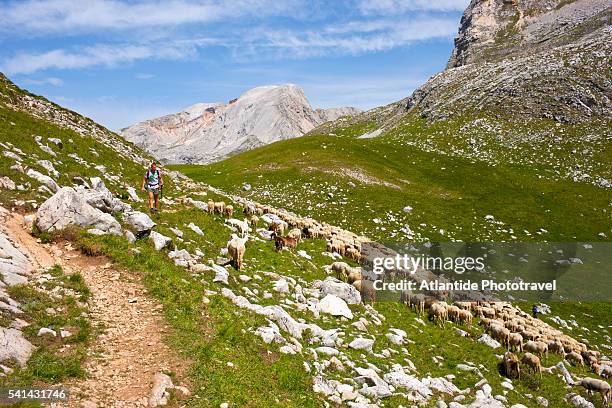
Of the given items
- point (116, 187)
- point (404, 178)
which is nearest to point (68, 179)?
point (116, 187)

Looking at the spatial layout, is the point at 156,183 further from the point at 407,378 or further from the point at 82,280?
the point at 407,378

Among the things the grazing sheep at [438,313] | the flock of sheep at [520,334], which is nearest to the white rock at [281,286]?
the flock of sheep at [520,334]

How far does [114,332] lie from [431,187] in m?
51.8

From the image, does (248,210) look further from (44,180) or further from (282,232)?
(44,180)

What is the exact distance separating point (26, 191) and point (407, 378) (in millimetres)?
18832

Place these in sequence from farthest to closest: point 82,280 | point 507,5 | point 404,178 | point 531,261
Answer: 1. point 507,5
2. point 404,178
3. point 531,261
4. point 82,280

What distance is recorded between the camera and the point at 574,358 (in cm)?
2292

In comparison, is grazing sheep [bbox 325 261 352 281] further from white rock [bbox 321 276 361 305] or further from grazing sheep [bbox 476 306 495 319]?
grazing sheep [bbox 476 306 495 319]

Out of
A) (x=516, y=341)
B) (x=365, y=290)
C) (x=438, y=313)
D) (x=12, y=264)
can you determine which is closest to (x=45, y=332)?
(x=12, y=264)

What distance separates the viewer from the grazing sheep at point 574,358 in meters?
22.8

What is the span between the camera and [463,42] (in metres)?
159

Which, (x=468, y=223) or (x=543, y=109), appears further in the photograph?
(x=543, y=109)

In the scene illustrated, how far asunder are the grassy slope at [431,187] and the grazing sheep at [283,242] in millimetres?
16455

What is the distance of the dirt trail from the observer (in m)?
9.72
